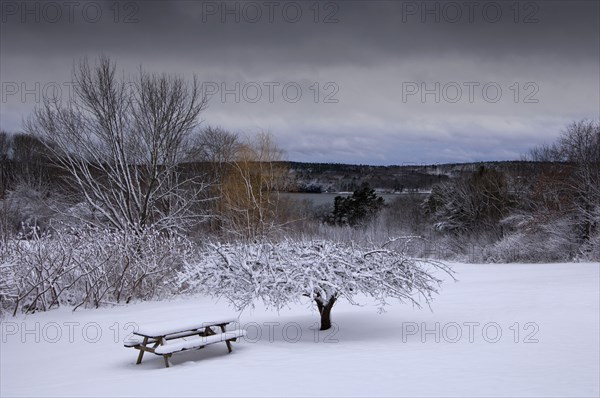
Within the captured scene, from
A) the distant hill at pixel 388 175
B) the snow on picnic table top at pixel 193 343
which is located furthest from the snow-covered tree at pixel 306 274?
the distant hill at pixel 388 175

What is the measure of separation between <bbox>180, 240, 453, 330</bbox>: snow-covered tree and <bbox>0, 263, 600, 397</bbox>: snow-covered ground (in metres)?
0.85

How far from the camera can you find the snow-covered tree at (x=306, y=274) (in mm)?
8969

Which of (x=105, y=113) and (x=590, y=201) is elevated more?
(x=105, y=113)

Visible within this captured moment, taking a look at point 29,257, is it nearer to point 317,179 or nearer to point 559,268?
point 559,268

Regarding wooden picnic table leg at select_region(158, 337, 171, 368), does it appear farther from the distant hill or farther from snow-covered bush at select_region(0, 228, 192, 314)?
the distant hill

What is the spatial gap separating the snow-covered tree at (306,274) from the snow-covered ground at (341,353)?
33.6 inches

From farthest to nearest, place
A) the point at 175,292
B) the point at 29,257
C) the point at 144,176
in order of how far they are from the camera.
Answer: the point at 144,176
the point at 175,292
the point at 29,257

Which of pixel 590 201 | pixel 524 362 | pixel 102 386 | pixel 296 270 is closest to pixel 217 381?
pixel 102 386

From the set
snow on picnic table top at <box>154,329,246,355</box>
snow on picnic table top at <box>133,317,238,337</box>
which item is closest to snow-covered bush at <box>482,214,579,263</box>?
snow on picnic table top at <box>154,329,246,355</box>

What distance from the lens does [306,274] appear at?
8.89m

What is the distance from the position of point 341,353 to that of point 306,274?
→ 1.34 metres

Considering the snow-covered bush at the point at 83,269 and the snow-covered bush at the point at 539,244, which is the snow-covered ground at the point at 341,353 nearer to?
the snow-covered bush at the point at 83,269

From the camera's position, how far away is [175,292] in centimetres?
1537

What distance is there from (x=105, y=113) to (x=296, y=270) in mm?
12870
